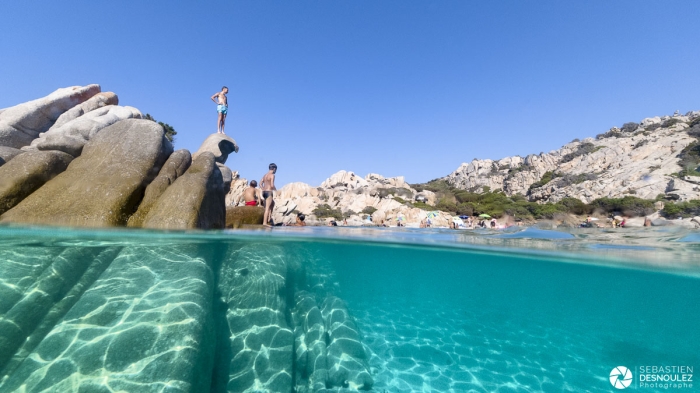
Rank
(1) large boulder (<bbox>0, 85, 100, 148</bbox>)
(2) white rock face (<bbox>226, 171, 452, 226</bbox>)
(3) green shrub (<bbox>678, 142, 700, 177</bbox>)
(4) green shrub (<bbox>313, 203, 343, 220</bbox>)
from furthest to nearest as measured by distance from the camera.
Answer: (4) green shrub (<bbox>313, 203, 343, 220</bbox>)
(2) white rock face (<bbox>226, 171, 452, 226</bbox>)
(3) green shrub (<bbox>678, 142, 700, 177</bbox>)
(1) large boulder (<bbox>0, 85, 100, 148</bbox>)

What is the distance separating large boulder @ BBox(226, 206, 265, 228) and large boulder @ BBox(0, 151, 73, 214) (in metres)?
5.04

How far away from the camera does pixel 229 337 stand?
5.48 metres

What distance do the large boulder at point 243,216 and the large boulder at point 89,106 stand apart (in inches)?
425

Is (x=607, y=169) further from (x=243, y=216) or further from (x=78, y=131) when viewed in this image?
(x=78, y=131)

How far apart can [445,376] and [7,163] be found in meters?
12.8

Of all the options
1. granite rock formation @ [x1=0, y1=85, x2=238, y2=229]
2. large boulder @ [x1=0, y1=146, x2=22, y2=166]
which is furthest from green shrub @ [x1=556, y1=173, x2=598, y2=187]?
large boulder @ [x1=0, y1=146, x2=22, y2=166]

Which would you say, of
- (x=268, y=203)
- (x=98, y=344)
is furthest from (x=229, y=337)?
(x=268, y=203)

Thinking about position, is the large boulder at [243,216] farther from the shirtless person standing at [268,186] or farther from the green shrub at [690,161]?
the green shrub at [690,161]

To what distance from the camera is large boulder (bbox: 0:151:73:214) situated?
288 inches

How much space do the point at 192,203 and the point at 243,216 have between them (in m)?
3.72

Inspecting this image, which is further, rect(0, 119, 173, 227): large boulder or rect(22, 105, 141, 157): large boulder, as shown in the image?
rect(22, 105, 141, 157): large boulder

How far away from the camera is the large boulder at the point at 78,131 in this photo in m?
9.15

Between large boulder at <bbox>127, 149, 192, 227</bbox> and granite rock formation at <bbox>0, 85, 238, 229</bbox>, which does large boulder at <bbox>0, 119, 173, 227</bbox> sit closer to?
granite rock formation at <bbox>0, 85, 238, 229</bbox>

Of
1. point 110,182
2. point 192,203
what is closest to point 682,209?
point 192,203
